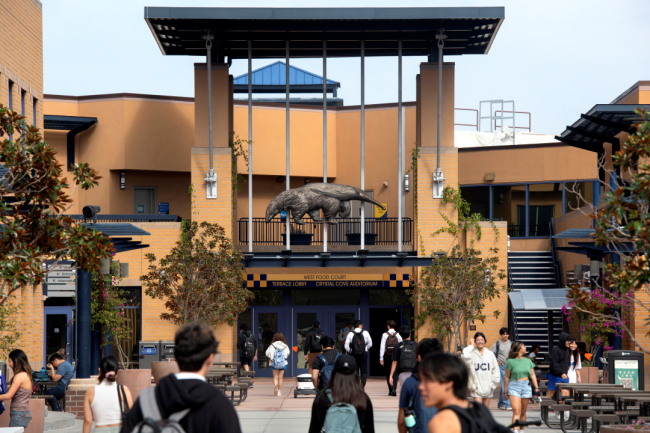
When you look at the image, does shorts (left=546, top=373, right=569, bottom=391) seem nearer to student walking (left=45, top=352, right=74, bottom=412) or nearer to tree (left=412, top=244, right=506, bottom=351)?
tree (left=412, top=244, right=506, bottom=351)

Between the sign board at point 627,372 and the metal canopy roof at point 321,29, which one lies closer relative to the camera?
the sign board at point 627,372

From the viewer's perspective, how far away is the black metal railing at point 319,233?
2480cm

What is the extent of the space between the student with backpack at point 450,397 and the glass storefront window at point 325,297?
20.8 meters

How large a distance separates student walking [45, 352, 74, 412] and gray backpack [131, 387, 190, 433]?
40.8ft

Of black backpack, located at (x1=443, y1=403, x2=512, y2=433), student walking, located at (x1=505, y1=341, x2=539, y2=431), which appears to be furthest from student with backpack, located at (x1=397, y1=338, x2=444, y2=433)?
student walking, located at (x1=505, y1=341, x2=539, y2=431)

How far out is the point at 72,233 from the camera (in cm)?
1014

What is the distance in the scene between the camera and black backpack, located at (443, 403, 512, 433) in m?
4.36

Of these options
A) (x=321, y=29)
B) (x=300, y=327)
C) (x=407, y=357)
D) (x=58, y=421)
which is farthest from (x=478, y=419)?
(x=300, y=327)

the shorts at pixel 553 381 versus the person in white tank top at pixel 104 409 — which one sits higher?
the person in white tank top at pixel 104 409

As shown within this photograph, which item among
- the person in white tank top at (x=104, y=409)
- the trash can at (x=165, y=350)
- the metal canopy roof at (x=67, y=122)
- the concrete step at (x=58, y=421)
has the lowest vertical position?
the concrete step at (x=58, y=421)

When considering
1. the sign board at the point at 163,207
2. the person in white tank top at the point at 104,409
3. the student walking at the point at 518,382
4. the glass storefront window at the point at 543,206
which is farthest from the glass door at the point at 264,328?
the person in white tank top at the point at 104,409

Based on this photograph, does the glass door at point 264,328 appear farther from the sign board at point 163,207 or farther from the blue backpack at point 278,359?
the sign board at point 163,207

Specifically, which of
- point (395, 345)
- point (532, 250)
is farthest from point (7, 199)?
point (532, 250)

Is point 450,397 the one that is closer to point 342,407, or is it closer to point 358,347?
point 342,407
